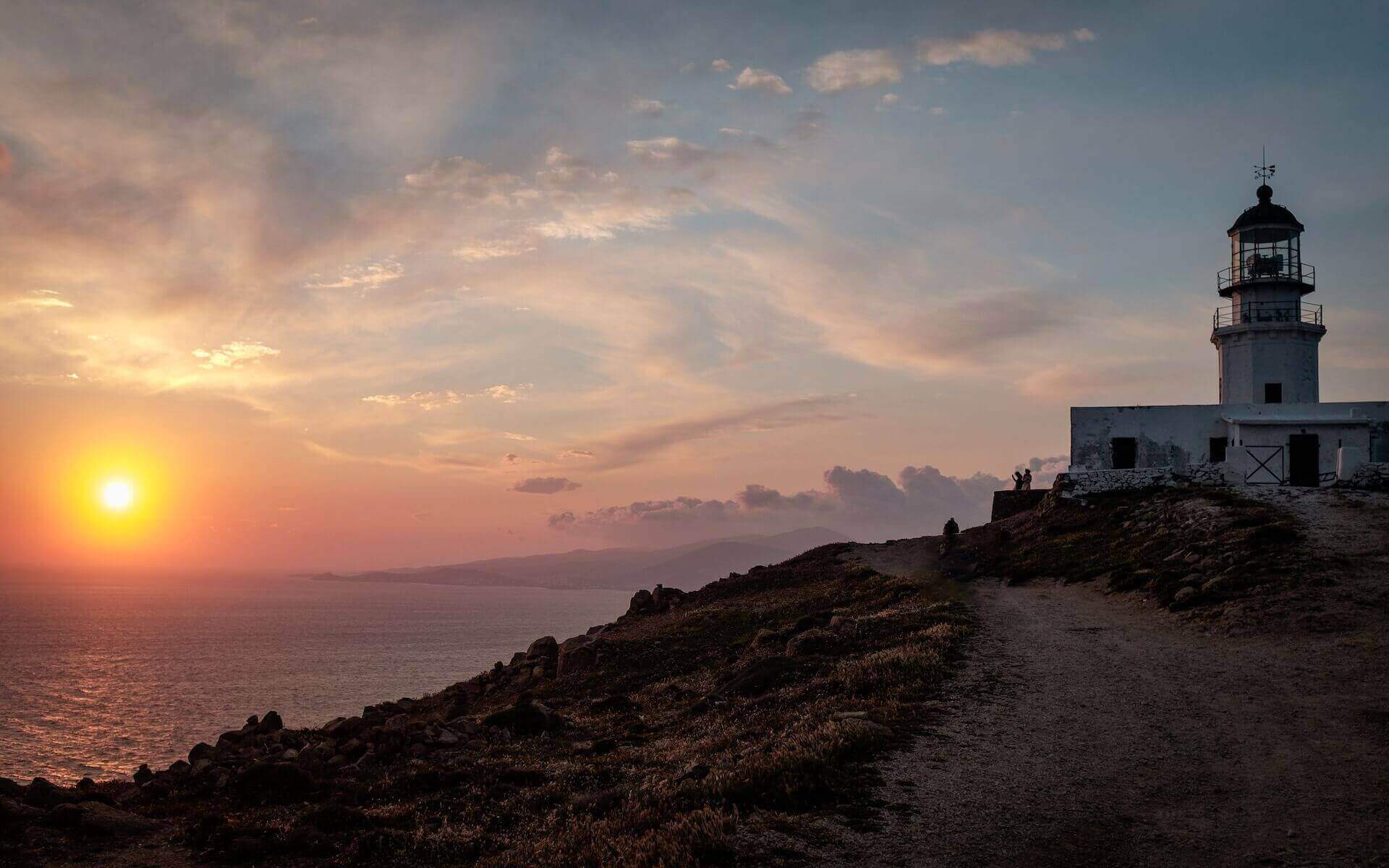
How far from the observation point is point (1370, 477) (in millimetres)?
42219

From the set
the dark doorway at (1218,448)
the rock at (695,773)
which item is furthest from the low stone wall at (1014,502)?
the rock at (695,773)

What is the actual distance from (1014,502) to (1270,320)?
18.8 metres

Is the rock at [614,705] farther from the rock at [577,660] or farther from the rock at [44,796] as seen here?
the rock at [44,796]

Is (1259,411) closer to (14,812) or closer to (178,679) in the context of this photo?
(14,812)

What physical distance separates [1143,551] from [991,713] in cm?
2282

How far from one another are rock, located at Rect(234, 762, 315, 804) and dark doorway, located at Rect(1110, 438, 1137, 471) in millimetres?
48815

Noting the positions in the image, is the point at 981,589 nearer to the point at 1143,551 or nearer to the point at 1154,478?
the point at 1143,551

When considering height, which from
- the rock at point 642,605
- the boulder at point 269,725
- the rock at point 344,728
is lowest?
the boulder at point 269,725

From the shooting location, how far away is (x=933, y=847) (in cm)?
1083

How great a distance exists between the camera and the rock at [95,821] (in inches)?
583

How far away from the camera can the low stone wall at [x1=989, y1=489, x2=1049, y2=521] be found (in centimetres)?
5631

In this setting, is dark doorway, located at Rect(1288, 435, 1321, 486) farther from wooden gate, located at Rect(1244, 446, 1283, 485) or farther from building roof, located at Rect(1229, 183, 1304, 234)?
building roof, located at Rect(1229, 183, 1304, 234)

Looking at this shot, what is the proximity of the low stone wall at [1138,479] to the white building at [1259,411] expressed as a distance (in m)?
0.70

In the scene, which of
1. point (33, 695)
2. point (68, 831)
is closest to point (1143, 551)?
point (68, 831)
